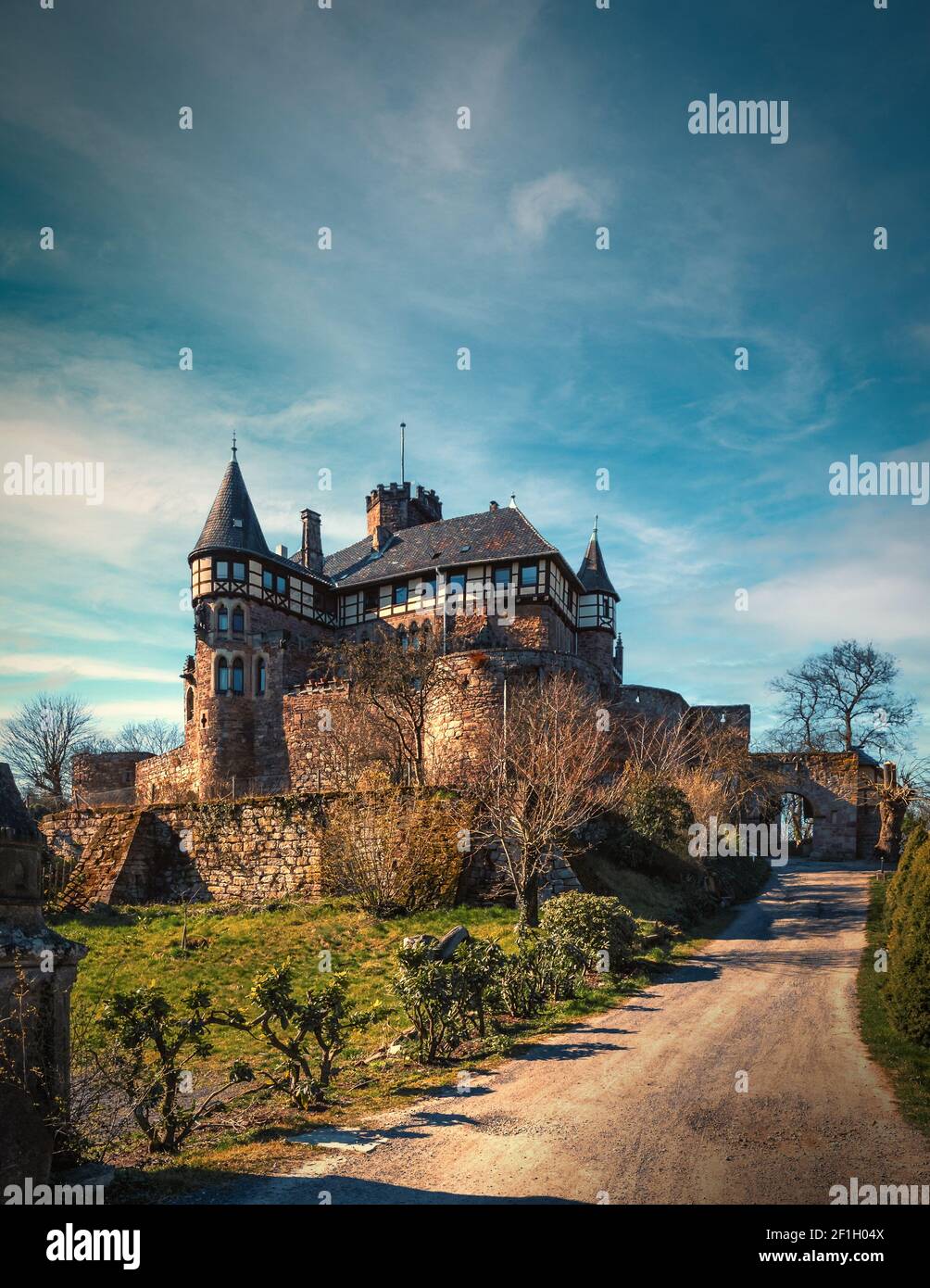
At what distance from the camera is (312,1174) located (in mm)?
6367

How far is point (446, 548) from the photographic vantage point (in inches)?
1614

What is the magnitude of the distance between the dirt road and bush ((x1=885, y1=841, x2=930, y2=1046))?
70cm

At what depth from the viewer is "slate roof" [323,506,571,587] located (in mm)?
38750

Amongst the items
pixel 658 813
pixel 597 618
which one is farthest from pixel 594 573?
pixel 658 813

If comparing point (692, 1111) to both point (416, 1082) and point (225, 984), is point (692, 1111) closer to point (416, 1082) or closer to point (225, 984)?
point (416, 1082)

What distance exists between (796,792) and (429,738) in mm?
19073

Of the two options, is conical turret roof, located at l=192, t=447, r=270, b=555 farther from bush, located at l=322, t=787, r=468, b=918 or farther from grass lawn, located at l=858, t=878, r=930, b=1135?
grass lawn, located at l=858, t=878, r=930, b=1135

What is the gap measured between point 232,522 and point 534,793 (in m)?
25.3

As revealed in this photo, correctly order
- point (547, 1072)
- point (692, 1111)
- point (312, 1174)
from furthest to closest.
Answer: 1. point (547, 1072)
2. point (692, 1111)
3. point (312, 1174)

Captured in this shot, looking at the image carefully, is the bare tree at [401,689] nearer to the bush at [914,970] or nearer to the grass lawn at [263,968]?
the grass lawn at [263,968]

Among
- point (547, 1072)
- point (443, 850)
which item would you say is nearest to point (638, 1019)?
point (547, 1072)

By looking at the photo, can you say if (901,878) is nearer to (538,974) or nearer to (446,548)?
(538,974)

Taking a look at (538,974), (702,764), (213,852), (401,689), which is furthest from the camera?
(702,764)
